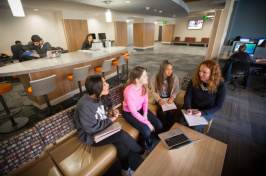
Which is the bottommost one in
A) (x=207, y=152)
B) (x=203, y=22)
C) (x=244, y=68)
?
(x=207, y=152)

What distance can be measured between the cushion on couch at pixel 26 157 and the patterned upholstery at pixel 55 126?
6 centimetres

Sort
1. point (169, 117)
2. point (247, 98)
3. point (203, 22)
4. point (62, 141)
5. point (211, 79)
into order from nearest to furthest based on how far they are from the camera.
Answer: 1. point (62, 141)
2. point (211, 79)
3. point (169, 117)
4. point (247, 98)
5. point (203, 22)

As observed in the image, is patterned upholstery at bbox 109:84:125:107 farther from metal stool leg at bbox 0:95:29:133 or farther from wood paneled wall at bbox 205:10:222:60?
wood paneled wall at bbox 205:10:222:60

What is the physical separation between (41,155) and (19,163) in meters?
0.19

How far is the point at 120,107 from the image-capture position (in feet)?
7.75

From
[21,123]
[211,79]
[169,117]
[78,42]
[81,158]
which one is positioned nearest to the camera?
[81,158]

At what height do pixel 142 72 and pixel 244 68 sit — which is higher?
pixel 142 72

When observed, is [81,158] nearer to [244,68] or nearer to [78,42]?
[244,68]

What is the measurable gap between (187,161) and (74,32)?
7460mm

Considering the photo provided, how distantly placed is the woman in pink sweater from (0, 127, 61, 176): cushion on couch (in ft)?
3.45

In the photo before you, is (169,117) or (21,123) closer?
(169,117)

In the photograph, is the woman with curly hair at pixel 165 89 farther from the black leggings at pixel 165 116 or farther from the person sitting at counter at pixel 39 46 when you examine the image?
the person sitting at counter at pixel 39 46

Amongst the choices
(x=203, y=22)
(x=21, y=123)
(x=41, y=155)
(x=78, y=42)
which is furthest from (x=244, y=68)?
(x=203, y=22)

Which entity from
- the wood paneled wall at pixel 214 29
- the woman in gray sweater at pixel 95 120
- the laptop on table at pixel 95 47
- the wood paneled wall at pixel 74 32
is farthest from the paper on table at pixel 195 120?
the wood paneled wall at pixel 74 32
